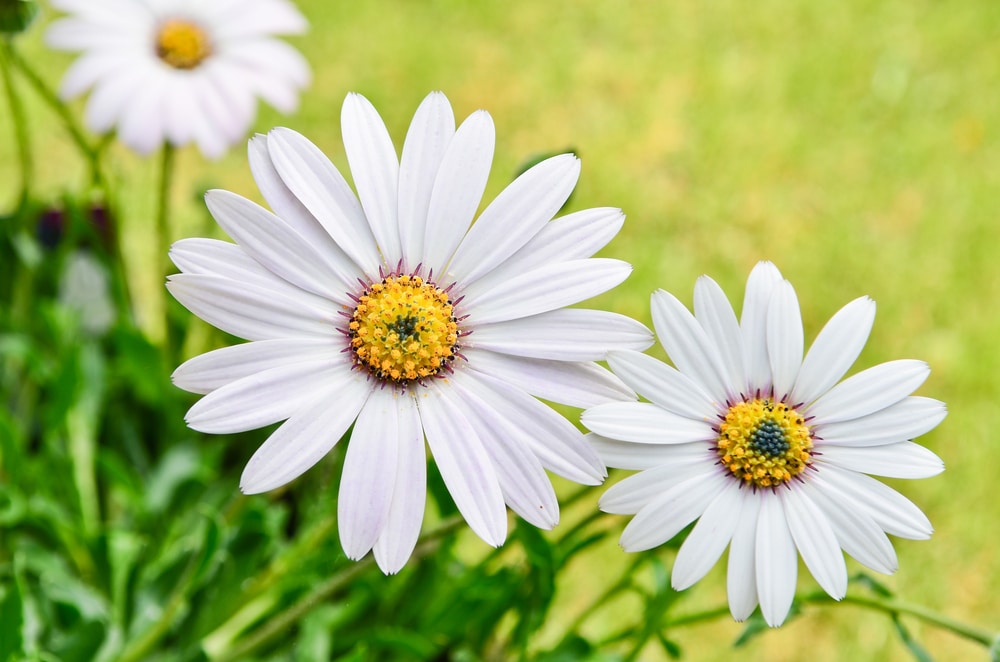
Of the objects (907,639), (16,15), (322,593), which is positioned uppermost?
(16,15)

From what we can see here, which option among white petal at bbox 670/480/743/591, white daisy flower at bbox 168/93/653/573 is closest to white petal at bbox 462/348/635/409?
white daisy flower at bbox 168/93/653/573

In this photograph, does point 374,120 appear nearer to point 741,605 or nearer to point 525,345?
point 525,345

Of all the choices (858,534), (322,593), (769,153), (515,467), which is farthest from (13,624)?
(769,153)

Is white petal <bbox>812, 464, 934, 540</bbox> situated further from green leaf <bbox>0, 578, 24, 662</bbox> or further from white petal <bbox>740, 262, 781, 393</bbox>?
green leaf <bbox>0, 578, 24, 662</bbox>

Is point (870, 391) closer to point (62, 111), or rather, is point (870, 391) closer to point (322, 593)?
point (322, 593)

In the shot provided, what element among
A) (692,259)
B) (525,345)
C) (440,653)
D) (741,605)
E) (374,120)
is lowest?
(440,653)

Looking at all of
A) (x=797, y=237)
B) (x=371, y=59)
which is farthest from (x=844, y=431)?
(x=371, y=59)
